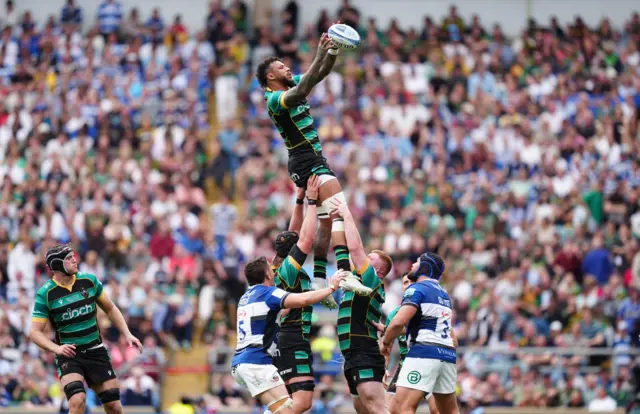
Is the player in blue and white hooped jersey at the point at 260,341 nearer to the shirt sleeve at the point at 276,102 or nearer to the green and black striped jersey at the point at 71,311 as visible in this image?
the shirt sleeve at the point at 276,102

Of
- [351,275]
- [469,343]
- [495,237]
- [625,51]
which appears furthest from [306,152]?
[625,51]

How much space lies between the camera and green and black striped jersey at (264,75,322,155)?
531 inches

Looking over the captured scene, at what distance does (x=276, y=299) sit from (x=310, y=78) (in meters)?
2.45

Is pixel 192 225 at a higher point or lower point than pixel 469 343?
higher

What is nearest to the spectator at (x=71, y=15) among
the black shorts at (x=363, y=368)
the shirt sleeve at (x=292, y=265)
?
the shirt sleeve at (x=292, y=265)

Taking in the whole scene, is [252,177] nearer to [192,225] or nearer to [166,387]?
[192,225]

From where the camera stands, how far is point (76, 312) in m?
13.9

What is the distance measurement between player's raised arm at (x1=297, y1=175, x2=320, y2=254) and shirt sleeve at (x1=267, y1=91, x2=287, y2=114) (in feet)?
2.88

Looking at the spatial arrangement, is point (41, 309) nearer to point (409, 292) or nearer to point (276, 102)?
point (276, 102)

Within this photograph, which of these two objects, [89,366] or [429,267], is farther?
[89,366]

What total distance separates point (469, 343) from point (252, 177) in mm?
7027

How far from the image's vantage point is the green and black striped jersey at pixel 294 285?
13.8 m

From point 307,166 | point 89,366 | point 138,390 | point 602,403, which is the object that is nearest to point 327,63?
point 307,166

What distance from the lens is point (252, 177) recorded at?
26.9 meters
